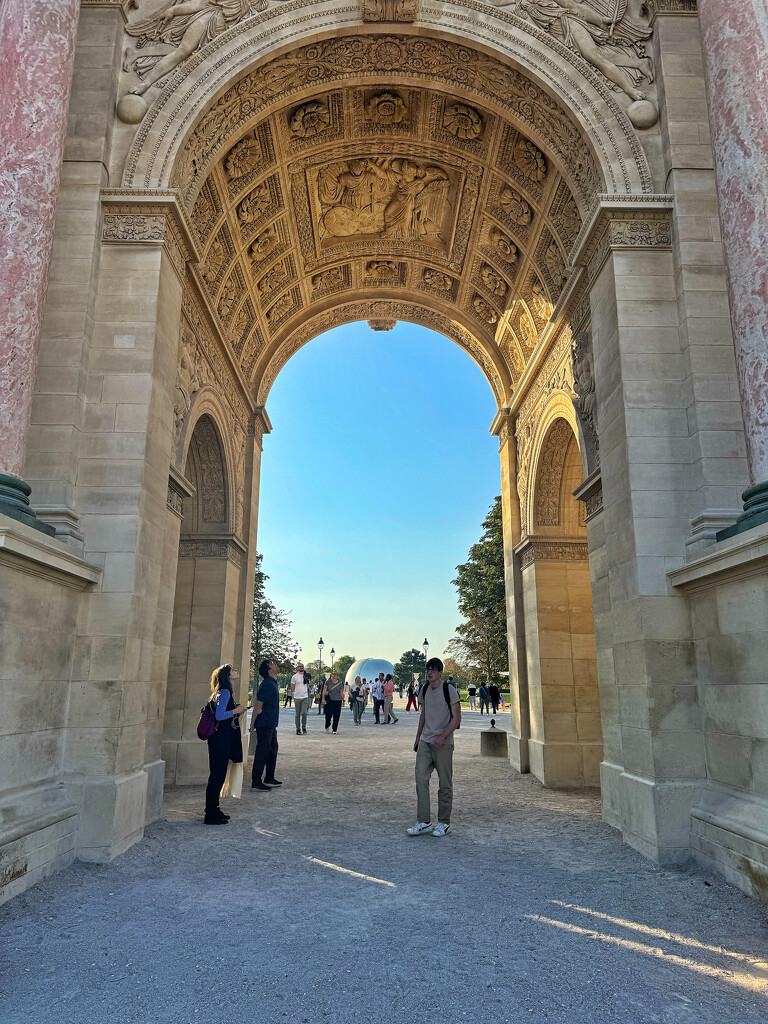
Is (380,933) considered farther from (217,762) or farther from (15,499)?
(15,499)

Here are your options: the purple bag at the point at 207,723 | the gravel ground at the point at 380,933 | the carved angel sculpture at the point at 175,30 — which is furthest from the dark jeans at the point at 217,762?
the carved angel sculpture at the point at 175,30

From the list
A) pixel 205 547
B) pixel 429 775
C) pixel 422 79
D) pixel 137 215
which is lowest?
pixel 429 775

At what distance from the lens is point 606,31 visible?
9805 millimetres

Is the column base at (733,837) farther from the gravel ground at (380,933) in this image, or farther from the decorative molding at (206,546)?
the decorative molding at (206,546)

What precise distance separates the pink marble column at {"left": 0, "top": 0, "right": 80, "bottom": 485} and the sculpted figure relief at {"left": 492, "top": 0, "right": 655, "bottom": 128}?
677 cm

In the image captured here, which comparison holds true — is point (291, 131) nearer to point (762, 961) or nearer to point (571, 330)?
point (571, 330)

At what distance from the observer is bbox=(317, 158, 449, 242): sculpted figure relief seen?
13.1 m

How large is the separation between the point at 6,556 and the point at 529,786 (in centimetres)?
980

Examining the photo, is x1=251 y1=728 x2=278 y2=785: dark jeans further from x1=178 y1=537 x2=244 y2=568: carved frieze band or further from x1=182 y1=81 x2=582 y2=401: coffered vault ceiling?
x1=182 y1=81 x2=582 y2=401: coffered vault ceiling

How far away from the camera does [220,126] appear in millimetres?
10305

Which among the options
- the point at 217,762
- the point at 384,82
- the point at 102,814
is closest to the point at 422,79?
the point at 384,82

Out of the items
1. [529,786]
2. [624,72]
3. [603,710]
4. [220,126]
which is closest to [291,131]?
[220,126]

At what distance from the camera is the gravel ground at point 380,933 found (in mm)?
3875

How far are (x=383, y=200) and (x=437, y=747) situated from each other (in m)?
11.2
